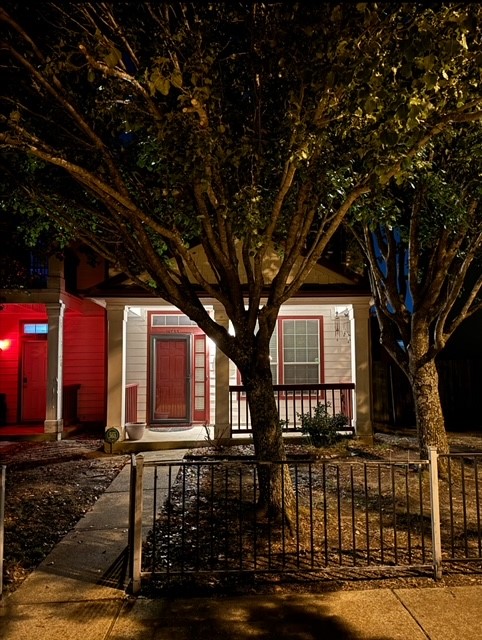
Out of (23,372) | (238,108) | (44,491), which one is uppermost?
(238,108)

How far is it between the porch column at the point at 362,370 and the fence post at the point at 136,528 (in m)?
7.80

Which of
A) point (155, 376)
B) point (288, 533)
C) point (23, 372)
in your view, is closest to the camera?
point (288, 533)

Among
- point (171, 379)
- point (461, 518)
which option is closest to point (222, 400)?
point (171, 379)

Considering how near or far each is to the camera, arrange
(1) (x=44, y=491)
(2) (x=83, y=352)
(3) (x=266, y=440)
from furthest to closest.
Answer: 1. (2) (x=83, y=352)
2. (1) (x=44, y=491)
3. (3) (x=266, y=440)

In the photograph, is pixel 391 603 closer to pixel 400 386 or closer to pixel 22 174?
pixel 22 174

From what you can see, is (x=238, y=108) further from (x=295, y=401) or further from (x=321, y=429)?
(x=295, y=401)

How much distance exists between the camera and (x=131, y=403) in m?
12.4

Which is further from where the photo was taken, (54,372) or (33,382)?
(33,382)

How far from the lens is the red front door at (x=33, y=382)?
13.9 meters

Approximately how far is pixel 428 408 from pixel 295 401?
490 cm

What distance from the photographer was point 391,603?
4043 millimetres

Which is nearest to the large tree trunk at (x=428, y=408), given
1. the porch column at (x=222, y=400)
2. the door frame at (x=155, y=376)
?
the porch column at (x=222, y=400)

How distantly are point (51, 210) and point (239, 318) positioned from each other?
3.52 meters

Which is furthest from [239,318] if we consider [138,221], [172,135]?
[172,135]
